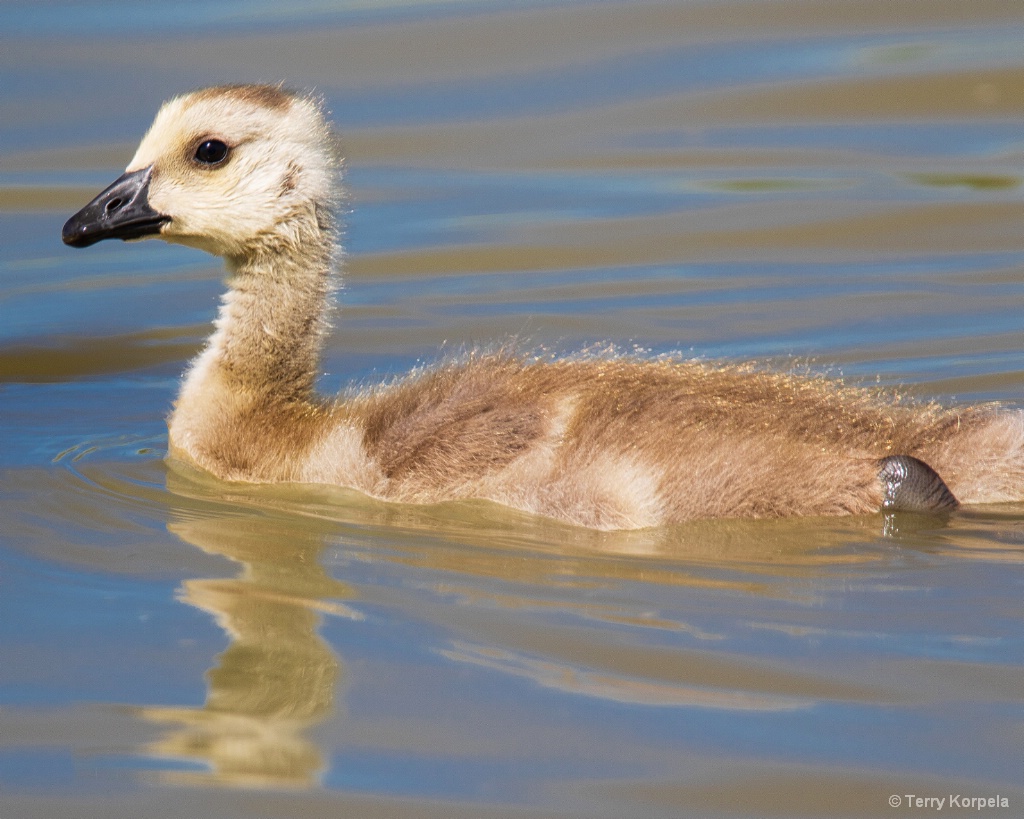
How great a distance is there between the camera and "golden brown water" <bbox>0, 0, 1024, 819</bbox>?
370cm

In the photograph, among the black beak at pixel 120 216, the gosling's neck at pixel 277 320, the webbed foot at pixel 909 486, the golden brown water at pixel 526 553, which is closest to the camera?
the golden brown water at pixel 526 553

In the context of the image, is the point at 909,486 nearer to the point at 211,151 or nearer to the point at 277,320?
the point at 277,320

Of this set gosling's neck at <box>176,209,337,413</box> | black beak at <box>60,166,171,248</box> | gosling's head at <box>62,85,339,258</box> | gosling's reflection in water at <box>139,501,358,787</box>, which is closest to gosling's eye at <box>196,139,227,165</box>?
gosling's head at <box>62,85,339,258</box>

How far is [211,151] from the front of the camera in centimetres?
586

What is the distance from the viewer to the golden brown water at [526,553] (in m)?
3.70

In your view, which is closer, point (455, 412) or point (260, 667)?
point (260, 667)

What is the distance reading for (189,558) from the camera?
5008 mm

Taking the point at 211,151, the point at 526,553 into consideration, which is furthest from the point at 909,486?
the point at 211,151

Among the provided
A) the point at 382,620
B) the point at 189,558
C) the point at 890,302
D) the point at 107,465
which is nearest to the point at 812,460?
the point at 382,620

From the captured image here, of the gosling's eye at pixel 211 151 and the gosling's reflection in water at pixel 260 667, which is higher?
the gosling's eye at pixel 211 151

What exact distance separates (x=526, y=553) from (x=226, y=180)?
184 centimetres

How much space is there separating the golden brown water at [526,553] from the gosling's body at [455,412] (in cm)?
11

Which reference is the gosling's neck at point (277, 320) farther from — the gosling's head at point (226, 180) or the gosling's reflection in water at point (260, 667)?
the gosling's reflection in water at point (260, 667)

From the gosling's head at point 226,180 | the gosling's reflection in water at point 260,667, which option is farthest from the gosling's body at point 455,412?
the gosling's reflection in water at point 260,667
